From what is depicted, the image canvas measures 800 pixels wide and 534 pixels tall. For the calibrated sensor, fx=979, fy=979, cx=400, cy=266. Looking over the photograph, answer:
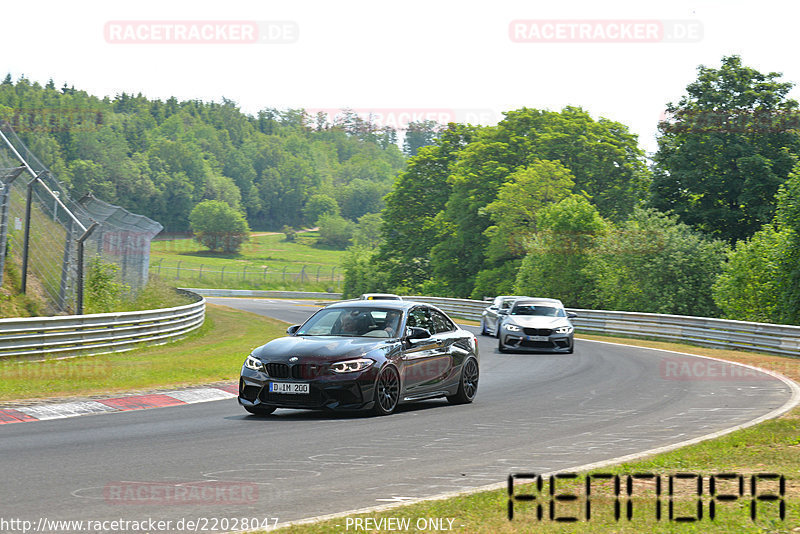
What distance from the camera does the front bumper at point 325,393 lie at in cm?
1226

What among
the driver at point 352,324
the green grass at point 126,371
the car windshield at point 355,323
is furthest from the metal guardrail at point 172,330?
the driver at point 352,324

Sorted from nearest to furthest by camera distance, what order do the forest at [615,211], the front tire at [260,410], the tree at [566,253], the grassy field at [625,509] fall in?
the grassy field at [625,509], the front tire at [260,410], the forest at [615,211], the tree at [566,253]

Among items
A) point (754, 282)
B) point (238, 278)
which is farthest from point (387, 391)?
point (238, 278)

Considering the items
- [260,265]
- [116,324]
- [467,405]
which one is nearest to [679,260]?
[116,324]

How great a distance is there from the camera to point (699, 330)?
105ft

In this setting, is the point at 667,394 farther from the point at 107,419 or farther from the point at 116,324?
the point at 116,324

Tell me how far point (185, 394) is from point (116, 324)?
912cm

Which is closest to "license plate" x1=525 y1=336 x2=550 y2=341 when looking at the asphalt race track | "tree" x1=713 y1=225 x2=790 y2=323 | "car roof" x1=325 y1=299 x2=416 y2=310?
the asphalt race track

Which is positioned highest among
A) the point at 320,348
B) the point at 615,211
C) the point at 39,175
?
the point at 615,211

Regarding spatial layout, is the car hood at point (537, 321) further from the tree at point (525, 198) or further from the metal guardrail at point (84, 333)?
the tree at point (525, 198)

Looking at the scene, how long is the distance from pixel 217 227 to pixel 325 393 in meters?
159

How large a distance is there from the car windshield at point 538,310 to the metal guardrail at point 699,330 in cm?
289

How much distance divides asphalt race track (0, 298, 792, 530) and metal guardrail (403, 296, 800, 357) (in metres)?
10.6

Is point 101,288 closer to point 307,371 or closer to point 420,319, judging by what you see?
point 420,319
